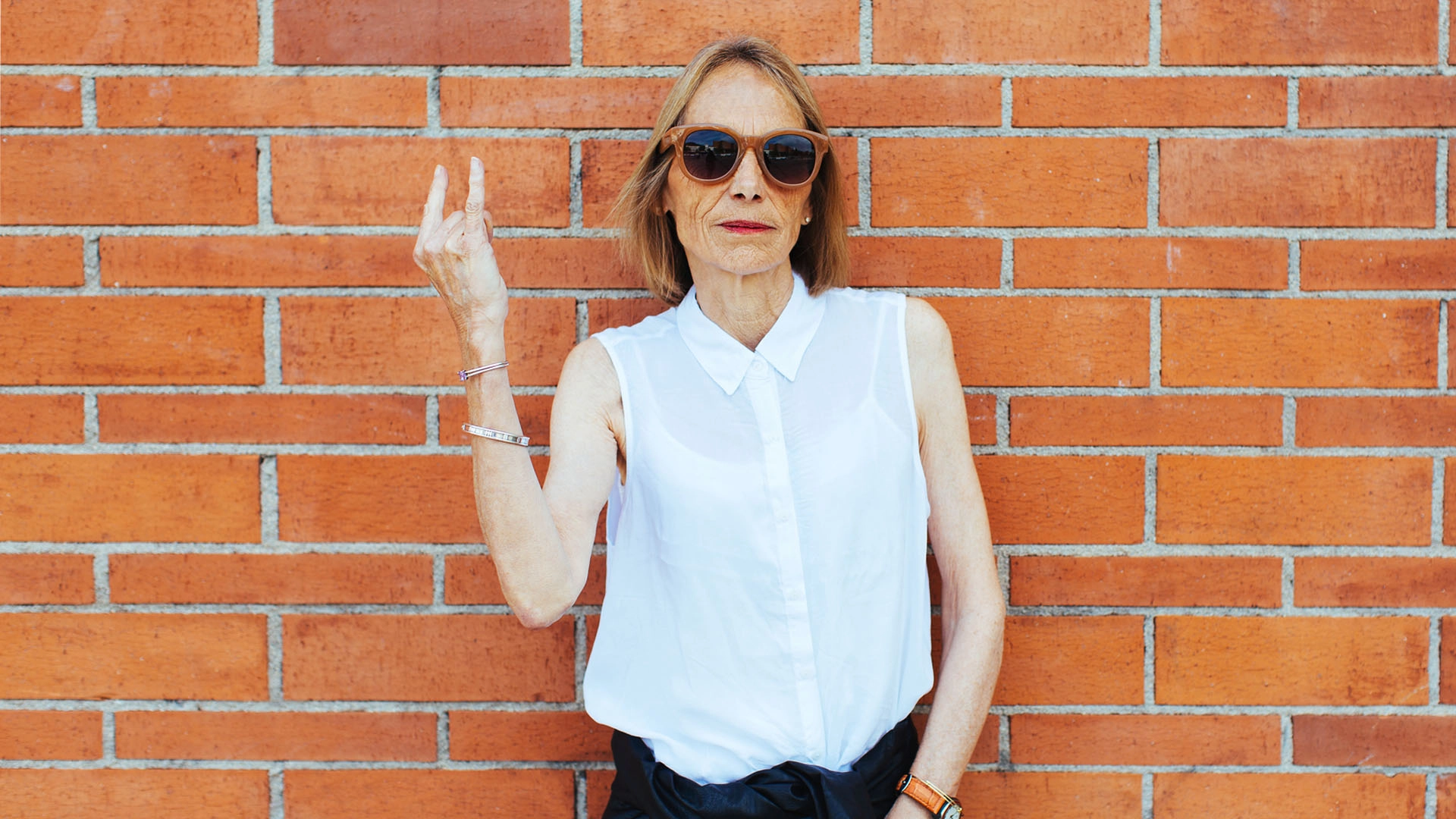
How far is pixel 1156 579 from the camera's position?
1948 millimetres

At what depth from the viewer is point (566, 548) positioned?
1576 mm

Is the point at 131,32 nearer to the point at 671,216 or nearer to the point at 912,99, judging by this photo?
the point at 671,216

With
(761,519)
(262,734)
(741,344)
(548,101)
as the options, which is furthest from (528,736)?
(548,101)

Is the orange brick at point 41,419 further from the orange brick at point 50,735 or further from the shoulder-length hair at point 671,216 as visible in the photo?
the shoulder-length hair at point 671,216

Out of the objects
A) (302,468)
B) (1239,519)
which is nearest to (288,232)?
(302,468)

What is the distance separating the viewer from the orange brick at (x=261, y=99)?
1917mm

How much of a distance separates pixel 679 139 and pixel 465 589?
1.00 metres

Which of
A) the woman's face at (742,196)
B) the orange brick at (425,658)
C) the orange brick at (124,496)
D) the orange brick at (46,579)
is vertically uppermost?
the woman's face at (742,196)

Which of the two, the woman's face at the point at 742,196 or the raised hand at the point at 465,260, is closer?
the raised hand at the point at 465,260

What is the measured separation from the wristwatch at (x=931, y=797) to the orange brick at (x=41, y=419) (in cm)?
174

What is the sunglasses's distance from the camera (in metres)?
1.59

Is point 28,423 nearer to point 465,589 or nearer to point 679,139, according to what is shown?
point 465,589

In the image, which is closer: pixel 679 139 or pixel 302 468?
pixel 679 139

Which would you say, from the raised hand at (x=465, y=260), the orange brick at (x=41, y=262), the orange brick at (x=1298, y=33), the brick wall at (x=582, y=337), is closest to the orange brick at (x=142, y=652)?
the brick wall at (x=582, y=337)
